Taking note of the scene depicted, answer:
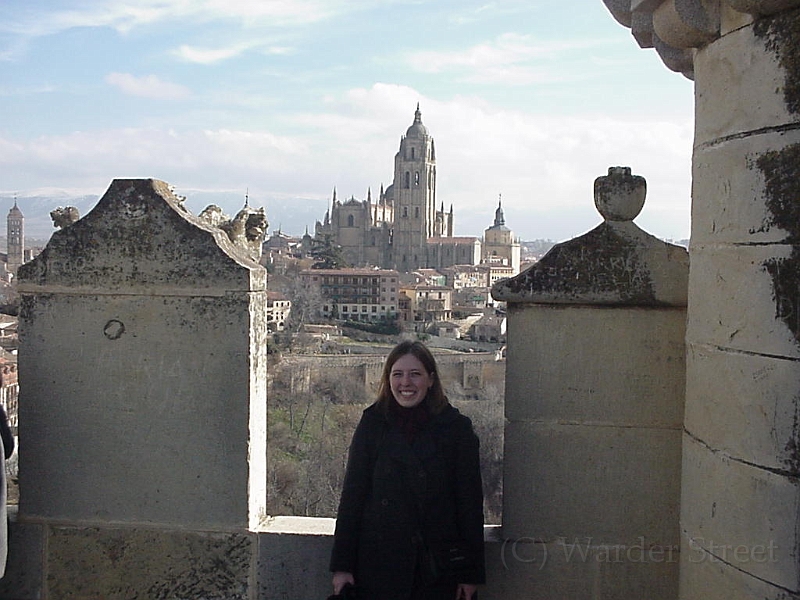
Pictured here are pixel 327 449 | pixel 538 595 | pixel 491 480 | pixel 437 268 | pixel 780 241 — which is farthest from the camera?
A: pixel 437 268

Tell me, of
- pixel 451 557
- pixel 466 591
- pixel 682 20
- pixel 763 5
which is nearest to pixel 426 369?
pixel 451 557

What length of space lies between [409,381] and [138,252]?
100 centimetres

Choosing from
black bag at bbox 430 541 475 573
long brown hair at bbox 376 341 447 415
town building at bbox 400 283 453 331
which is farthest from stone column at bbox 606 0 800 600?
town building at bbox 400 283 453 331

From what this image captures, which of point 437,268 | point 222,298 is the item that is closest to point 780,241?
point 222,298

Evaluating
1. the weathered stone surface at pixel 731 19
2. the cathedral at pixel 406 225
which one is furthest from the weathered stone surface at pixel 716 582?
the cathedral at pixel 406 225

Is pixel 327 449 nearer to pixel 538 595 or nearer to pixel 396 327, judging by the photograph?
pixel 538 595

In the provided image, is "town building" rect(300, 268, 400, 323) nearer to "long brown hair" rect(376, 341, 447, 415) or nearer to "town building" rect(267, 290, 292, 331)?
"town building" rect(267, 290, 292, 331)

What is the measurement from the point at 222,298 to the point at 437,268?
3935 inches

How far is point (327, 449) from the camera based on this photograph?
2481cm

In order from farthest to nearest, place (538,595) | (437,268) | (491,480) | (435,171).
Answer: (435,171) < (437,268) < (491,480) < (538,595)

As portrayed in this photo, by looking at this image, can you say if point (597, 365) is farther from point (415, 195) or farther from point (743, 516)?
point (415, 195)

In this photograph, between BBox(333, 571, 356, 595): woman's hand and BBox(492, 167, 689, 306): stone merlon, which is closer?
BBox(333, 571, 356, 595): woman's hand

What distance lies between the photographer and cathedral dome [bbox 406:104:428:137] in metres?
112

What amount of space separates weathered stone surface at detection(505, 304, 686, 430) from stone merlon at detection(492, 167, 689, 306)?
2.0 inches
